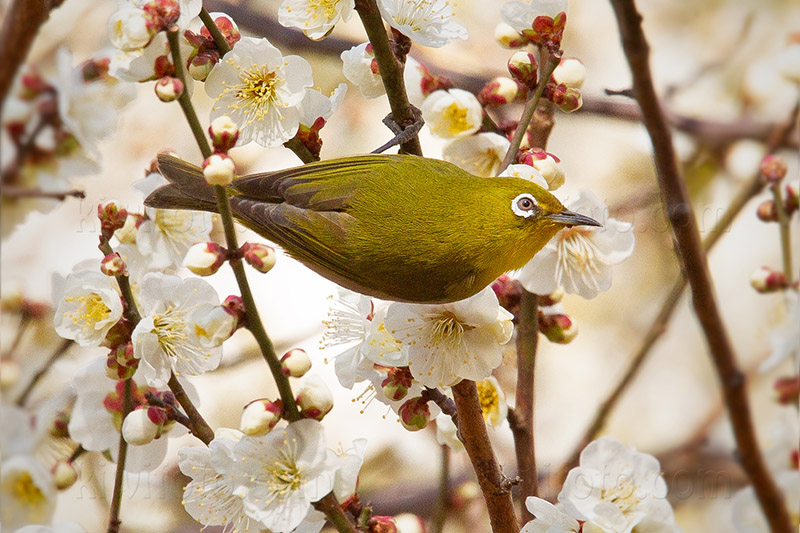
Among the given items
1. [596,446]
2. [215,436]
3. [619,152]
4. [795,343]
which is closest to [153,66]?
[215,436]

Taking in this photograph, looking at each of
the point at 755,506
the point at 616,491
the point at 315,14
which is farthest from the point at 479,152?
the point at 755,506

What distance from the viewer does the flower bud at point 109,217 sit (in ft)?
3.16

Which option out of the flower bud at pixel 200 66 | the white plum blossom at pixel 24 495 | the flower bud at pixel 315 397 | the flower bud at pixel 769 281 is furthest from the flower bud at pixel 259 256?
the flower bud at pixel 769 281

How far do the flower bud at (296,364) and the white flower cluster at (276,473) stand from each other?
7 centimetres

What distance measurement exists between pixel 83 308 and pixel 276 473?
319 millimetres

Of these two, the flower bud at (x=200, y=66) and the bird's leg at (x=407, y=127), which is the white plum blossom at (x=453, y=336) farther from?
the flower bud at (x=200, y=66)

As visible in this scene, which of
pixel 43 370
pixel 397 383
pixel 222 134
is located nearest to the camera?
pixel 222 134

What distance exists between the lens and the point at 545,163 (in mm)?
1025

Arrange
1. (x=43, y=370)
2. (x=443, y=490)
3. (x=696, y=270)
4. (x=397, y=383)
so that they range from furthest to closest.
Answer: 1. (x=443, y=490)
2. (x=43, y=370)
3. (x=397, y=383)
4. (x=696, y=270)

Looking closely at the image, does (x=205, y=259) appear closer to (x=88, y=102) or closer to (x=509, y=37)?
(x=88, y=102)

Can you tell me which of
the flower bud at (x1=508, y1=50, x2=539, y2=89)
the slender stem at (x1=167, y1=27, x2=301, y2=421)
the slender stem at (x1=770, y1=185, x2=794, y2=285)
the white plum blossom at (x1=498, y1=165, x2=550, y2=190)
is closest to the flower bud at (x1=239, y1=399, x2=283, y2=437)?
the slender stem at (x1=167, y1=27, x2=301, y2=421)

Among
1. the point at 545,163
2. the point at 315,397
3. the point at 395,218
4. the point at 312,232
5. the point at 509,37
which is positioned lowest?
the point at 315,397

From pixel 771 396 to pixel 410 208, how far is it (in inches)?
23.1

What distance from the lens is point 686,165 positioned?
2.13 metres
